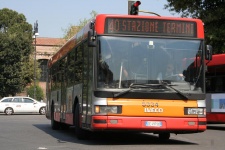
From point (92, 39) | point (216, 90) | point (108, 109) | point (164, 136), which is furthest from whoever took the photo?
point (216, 90)

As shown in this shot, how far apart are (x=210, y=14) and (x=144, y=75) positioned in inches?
770

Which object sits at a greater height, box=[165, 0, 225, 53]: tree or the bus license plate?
box=[165, 0, 225, 53]: tree

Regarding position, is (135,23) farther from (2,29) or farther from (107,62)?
(2,29)

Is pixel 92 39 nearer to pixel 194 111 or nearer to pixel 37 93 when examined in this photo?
pixel 194 111

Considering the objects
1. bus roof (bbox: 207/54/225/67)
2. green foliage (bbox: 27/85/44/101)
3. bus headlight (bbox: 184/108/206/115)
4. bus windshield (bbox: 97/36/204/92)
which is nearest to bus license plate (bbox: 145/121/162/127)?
bus headlight (bbox: 184/108/206/115)

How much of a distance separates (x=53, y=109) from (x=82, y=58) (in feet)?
24.0

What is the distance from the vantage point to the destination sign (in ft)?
42.7

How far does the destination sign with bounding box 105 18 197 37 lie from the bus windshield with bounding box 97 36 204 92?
18 centimetres

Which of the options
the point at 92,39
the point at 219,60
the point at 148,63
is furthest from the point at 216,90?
the point at 92,39

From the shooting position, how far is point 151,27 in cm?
1318

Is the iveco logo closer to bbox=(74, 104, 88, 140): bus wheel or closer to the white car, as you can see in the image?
bbox=(74, 104, 88, 140): bus wheel

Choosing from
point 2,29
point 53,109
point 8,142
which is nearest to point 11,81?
point 2,29

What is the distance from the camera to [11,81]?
5881 cm

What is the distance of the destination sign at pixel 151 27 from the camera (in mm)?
13008
